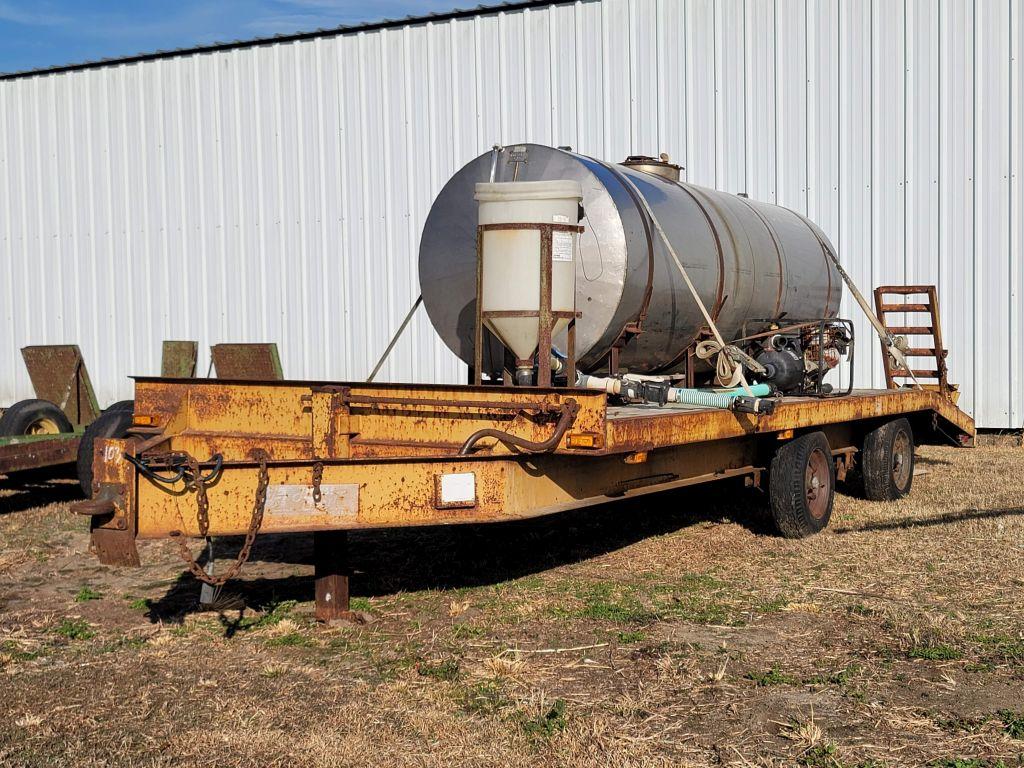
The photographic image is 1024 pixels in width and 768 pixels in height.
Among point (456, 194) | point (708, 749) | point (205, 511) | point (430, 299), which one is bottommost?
point (708, 749)

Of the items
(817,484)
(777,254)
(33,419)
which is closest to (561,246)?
(817,484)

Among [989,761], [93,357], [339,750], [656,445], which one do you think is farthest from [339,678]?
[93,357]

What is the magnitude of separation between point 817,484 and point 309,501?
14.5 ft

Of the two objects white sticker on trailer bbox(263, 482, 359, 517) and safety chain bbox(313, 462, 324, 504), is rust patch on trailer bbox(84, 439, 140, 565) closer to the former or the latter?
white sticker on trailer bbox(263, 482, 359, 517)

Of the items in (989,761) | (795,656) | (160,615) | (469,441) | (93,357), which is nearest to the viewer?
(989,761)

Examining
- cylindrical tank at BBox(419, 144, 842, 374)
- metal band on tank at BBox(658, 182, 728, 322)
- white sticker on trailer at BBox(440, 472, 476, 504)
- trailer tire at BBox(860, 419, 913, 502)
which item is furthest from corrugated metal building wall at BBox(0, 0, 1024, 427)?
white sticker on trailer at BBox(440, 472, 476, 504)

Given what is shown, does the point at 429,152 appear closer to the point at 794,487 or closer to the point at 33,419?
the point at 33,419

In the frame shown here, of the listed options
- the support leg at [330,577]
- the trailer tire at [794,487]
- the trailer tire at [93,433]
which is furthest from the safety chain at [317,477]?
the trailer tire at [93,433]

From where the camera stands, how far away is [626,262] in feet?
23.0

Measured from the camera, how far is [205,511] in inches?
208

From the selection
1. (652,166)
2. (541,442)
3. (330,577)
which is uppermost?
(652,166)

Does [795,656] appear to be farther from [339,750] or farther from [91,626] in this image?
[91,626]

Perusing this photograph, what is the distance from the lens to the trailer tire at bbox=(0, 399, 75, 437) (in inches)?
414

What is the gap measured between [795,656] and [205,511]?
276 cm
